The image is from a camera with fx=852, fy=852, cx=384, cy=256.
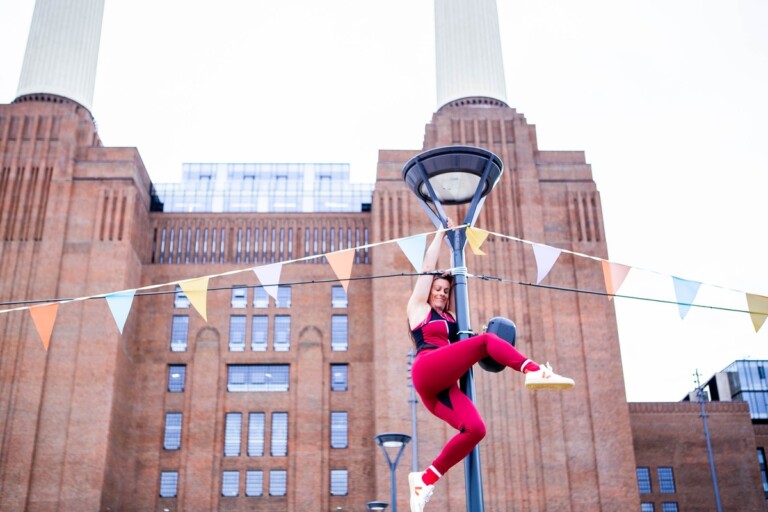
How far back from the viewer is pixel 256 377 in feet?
171

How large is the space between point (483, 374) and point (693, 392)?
35.2m

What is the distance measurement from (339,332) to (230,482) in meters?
11.0

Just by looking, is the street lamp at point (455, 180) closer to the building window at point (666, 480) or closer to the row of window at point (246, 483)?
the row of window at point (246, 483)

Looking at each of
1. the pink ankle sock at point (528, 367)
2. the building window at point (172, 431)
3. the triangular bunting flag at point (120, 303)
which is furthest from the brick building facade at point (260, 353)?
the pink ankle sock at point (528, 367)

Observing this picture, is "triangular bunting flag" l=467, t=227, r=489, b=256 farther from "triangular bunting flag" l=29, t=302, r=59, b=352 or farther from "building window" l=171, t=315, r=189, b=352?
"building window" l=171, t=315, r=189, b=352

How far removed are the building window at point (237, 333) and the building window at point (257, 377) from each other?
3.64 feet

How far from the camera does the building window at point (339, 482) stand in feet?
163

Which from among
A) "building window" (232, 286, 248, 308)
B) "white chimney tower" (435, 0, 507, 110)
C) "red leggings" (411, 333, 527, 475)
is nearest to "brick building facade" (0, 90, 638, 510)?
"building window" (232, 286, 248, 308)

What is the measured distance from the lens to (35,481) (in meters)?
44.4

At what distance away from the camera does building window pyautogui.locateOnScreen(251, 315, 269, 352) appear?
2068 inches

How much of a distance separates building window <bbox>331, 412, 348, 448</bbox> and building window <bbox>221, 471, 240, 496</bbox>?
19.4 feet

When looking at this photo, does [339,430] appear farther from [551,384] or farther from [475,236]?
[551,384]

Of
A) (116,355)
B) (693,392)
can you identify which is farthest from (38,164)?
(693,392)

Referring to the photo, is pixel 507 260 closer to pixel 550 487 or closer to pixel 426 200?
pixel 550 487
